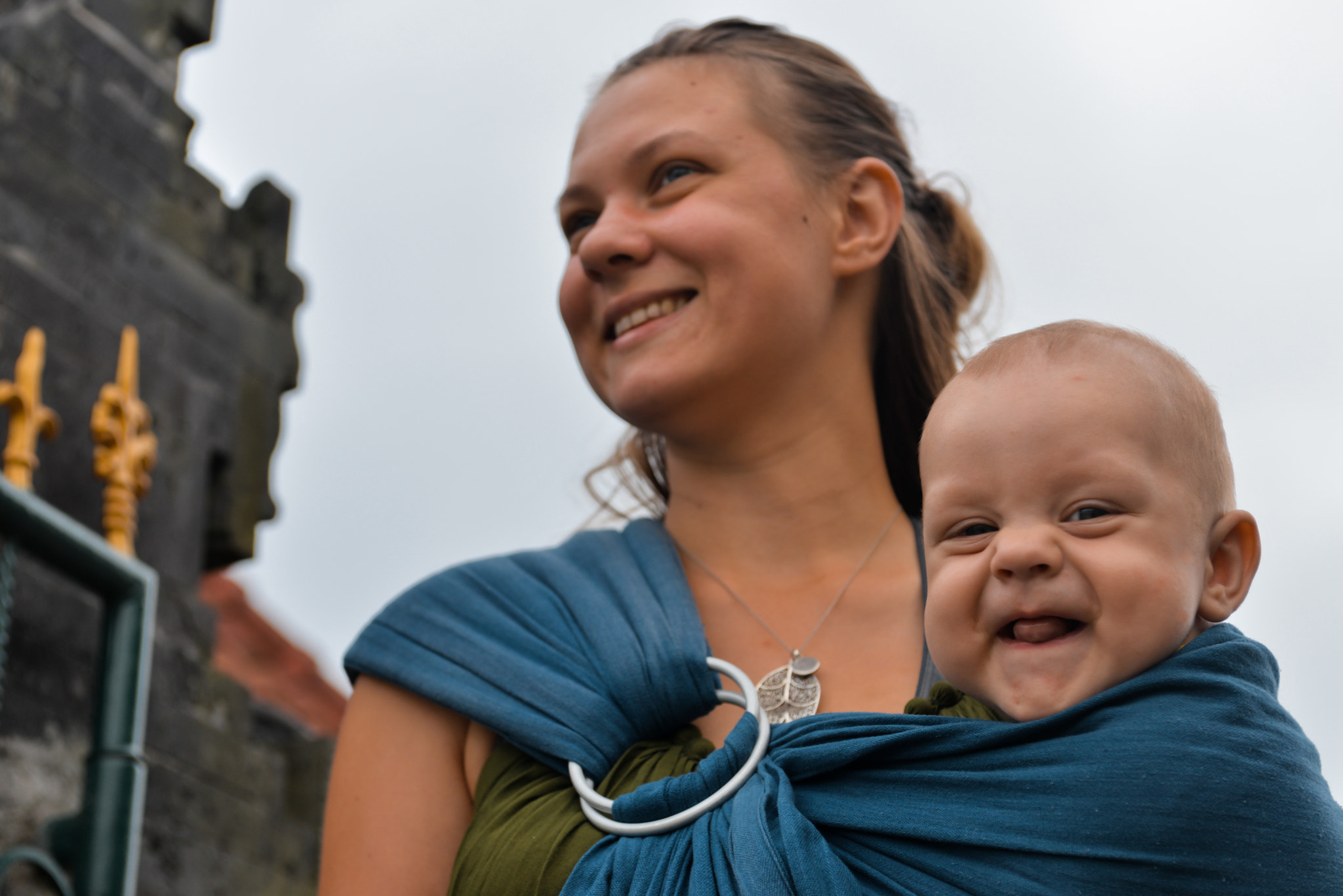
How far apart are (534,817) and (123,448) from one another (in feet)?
8.99

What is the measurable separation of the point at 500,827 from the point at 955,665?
0.51 metres

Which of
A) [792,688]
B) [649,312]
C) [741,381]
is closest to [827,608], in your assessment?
[792,688]

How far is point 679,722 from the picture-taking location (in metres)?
1.63

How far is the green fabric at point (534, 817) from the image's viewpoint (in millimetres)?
1532

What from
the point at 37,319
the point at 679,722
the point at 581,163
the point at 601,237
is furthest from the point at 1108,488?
the point at 37,319

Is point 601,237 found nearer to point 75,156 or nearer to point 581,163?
point 581,163

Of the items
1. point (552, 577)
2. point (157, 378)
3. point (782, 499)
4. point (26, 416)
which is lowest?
point (552, 577)

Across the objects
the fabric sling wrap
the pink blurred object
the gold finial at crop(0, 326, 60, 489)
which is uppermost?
the pink blurred object

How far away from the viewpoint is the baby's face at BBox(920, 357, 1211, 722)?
54.1 inches

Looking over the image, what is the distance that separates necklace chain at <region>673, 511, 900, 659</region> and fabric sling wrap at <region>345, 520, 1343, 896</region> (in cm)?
21

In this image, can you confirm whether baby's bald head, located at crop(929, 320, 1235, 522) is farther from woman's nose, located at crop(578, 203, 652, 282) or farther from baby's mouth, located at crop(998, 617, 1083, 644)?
woman's nose, located at crop(578, 203, 652, 282)

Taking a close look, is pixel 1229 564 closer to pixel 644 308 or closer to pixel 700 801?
pixel 700 801

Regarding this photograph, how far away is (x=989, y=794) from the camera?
134 cm

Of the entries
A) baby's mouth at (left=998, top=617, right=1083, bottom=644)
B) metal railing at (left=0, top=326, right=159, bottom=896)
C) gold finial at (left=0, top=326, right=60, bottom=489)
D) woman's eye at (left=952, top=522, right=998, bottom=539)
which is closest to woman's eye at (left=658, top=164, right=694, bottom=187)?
woman's eye at (left=952, top=522, right=998, bottom=539)
